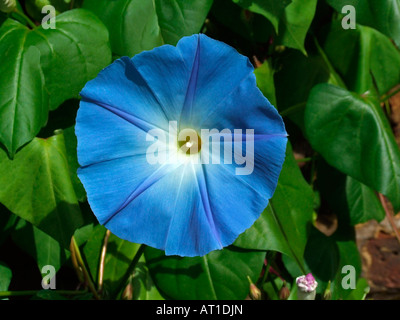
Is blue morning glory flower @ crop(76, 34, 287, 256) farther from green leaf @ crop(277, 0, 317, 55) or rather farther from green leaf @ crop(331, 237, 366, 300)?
green leaf @ crop(331, 237, 366, 300)

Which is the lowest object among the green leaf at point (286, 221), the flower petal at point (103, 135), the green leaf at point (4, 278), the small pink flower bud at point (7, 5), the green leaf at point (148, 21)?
the green leaf at point (4, 278)

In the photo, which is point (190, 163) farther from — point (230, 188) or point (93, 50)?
point (93, 50)

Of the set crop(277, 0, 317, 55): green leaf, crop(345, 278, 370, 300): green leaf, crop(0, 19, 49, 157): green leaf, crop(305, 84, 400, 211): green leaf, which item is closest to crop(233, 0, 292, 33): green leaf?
crop(277, 0, 317, 55): green leaf

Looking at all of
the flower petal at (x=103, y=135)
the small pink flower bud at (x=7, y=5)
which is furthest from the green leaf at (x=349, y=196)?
the small pink flower bud at (x=7, y=5)

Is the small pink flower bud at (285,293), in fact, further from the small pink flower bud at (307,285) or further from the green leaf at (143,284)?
the green leaf at (143,284)

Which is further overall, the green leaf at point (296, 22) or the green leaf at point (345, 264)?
the green leaf at point (345, 264)
